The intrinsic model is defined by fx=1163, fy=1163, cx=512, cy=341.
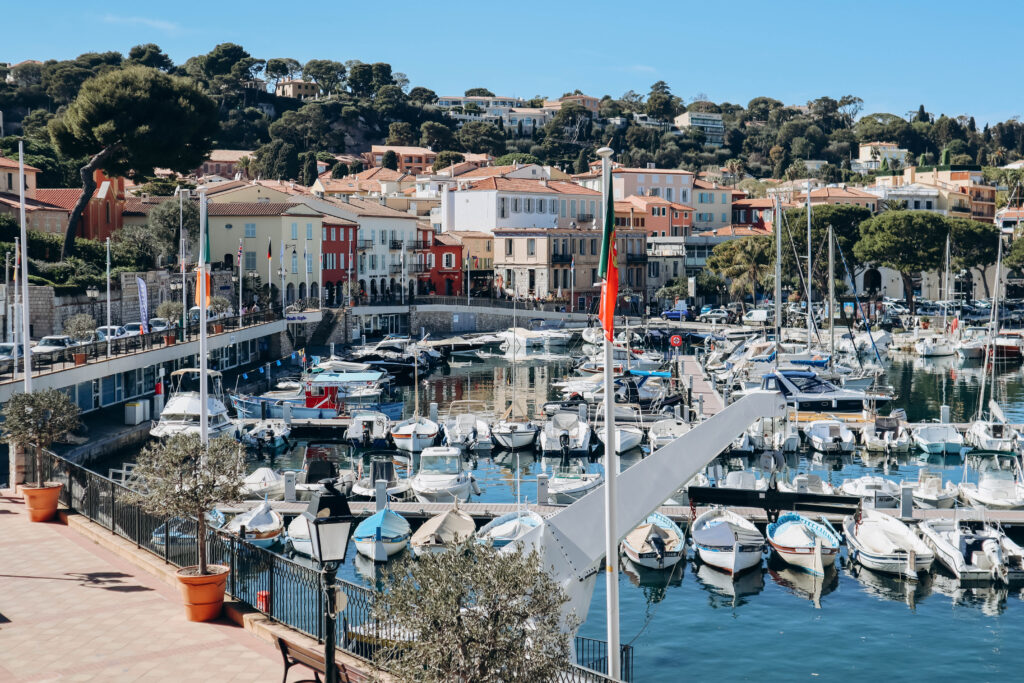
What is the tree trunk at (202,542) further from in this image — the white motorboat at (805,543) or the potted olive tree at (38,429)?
the white motorboat at (805,543)

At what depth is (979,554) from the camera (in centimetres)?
2528

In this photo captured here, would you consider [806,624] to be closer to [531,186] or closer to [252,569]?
[252,569]

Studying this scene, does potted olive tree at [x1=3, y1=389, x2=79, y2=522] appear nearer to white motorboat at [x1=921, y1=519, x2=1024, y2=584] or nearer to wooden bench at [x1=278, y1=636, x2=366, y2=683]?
wooden bench at [x1=278, y1=636, x2=366, y2=683]

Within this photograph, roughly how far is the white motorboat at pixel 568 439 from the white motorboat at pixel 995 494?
13.5 meters

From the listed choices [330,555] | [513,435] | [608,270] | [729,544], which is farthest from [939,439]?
[330,555]

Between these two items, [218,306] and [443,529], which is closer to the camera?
[443,529]

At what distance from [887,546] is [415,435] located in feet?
64.6

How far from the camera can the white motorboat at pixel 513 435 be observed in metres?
41.6

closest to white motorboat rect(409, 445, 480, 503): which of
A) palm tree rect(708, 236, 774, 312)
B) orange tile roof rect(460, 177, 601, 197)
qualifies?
palm tree rect(708, 236, 774, 312)

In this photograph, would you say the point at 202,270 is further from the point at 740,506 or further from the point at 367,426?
the point at 367,426

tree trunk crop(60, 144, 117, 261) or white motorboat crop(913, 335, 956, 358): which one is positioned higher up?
tree trunk crop(60, 144, 117, 261)


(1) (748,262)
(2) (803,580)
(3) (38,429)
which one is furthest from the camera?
(1) (748,262)

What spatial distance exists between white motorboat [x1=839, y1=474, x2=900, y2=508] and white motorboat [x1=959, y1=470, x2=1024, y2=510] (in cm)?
205

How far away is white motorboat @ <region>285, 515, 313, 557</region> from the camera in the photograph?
26.8 metres
